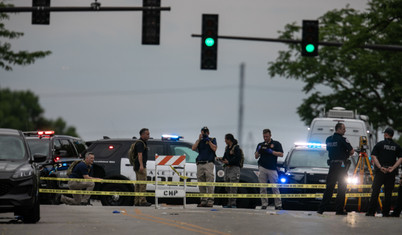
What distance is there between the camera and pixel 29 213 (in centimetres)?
1530

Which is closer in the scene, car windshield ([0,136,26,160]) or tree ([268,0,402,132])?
car windshield ([0,136,26,160])

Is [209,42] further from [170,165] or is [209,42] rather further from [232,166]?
[170,165]

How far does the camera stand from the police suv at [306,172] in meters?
21.6

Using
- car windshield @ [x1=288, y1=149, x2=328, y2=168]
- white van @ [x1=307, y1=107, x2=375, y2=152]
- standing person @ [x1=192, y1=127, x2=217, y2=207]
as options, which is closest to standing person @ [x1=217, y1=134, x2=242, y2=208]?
standing person @ [x1=192, y1=127, x2=217, y2=207]

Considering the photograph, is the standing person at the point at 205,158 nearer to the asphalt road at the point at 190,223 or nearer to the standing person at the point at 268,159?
the standing person at the point at 268,159

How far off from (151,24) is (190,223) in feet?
27.1

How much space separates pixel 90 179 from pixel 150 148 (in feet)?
6.23

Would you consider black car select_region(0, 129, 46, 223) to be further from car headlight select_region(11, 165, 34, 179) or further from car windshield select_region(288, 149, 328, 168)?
car windshield select_region(288, 149, 328, 168)

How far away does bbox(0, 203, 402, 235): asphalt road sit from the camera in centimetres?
1407

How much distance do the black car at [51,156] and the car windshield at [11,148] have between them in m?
6.16

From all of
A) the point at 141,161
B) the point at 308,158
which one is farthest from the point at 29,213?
the point at 308,158

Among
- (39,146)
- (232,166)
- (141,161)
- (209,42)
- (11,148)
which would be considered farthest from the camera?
(209,42)

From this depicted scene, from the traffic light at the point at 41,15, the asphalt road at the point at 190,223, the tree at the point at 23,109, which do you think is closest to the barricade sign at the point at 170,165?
the asphalt road at the point at 190,223

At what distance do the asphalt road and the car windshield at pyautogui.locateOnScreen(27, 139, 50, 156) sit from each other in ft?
15.1
